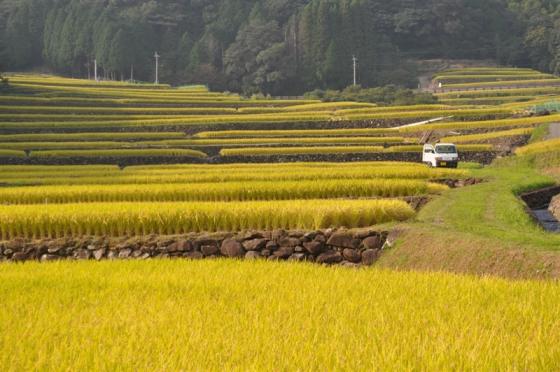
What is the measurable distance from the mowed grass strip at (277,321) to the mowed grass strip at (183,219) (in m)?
4.74

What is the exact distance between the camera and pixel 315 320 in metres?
6.59

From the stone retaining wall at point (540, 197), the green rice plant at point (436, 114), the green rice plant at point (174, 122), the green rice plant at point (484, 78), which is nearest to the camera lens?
the stone retaining wall at point (540, 197)

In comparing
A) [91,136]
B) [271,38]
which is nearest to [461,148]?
[91,136]

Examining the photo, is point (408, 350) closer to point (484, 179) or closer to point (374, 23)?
point (484, 179)

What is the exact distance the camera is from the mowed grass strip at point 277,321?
17.1 ft

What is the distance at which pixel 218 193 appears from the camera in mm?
20031

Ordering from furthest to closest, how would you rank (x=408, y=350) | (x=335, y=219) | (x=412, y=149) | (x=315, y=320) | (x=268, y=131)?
(x=268, y=131)
(x=412, y=149)
(x=335, y=219)
(x=315, y=320)
(x=408, y=350)

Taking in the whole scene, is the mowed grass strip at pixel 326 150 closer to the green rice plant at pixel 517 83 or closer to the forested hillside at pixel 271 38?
the green rice plant at pixel 517 83

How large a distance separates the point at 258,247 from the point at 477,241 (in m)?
4.00

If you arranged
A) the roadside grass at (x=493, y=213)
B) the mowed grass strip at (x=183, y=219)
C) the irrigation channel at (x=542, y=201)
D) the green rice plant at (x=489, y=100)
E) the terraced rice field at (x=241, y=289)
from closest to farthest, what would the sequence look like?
the terraced rice field at (x=241, y=289) < the roadside grass at (x=493, y=213) < the mowed grass strip at (x=183, y=219) < the irrigation channel at (x=542, y=201) < the green rice plant at (x=489, y=100)

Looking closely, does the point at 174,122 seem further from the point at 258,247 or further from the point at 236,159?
the point at 258,247

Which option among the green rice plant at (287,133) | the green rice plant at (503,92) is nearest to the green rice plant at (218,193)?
the green rice plant at (287,133)

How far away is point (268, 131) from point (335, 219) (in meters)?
33.5

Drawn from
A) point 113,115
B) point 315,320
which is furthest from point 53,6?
point 315,320
